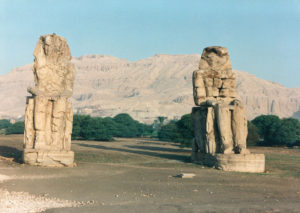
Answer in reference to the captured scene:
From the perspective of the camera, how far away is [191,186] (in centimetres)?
1023

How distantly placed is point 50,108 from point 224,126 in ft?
21.5

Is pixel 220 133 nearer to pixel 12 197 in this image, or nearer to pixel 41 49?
pixel 41 49

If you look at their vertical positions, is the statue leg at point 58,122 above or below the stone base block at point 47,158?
above

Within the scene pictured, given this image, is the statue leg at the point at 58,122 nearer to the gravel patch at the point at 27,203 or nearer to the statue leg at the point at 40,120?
the statue leg at the point at 40,120

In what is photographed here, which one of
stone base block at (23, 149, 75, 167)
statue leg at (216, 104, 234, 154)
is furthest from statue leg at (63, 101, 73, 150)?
statue leg at (216, 104, 234, 154)

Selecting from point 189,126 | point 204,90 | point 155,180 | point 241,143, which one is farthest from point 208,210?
point 189,126

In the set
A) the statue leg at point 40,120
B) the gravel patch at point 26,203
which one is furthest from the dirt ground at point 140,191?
the statue leg at point 40,120

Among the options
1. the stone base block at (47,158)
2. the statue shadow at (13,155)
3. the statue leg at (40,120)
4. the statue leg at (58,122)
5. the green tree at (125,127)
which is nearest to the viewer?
the stone base block at (47,158)

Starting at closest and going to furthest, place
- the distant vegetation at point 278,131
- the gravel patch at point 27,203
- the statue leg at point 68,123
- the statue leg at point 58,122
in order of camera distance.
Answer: the gravel patch at point 27,203
the statue leg at point 58,122
the statue leg at point 68,123
the distant vegetation at point 278,131

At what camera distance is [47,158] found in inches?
542

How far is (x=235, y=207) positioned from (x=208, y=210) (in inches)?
24.3

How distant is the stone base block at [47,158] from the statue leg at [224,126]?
225 inches

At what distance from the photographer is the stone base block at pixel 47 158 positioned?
45.2 ft

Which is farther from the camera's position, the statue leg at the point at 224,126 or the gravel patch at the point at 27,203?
the statue leg at the point at 224,126
